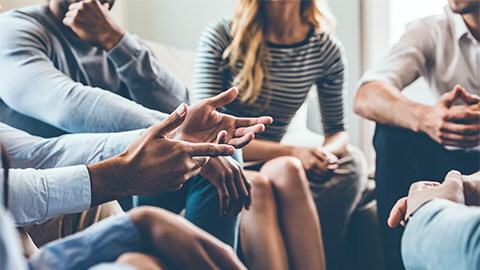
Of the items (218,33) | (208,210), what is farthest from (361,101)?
(208,210)

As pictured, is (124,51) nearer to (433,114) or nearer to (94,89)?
(94,89)

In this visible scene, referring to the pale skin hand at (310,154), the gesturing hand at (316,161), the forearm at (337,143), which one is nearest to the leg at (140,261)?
the pale skin hand at (310,154)

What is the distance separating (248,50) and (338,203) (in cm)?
36

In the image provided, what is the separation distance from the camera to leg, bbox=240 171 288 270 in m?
0.74

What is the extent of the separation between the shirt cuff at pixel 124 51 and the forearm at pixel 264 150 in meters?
0.24

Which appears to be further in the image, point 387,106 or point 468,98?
point 387,106

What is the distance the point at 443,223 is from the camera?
1.44 feet

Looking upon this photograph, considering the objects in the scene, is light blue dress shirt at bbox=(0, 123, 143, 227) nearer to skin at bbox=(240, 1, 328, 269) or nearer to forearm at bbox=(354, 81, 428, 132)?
skin at bbox=(240, 1, 328, 269)

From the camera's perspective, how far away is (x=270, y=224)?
0.79 meters

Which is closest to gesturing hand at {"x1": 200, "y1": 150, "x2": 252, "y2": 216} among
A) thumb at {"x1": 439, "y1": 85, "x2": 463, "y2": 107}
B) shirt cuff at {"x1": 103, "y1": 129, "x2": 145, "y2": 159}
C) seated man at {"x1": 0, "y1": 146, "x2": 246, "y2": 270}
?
shirt cuff at {"x1": 103, "y1": 129, "x2": 145, "y2": 159}

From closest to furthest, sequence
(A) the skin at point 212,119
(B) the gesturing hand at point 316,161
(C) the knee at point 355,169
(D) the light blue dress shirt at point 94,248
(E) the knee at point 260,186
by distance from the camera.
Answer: (D) the light blue dress shirt at point 94,248 < (A) the skin at point 212,119 < (E) the knee at point 260,186 < (B) the gesturing hand at point 316,161 < (C) the knee at point 355,169

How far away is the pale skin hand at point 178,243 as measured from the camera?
384mm

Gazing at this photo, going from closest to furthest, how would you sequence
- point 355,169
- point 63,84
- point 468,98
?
point 63,84 → point 468,98 → point 355,169

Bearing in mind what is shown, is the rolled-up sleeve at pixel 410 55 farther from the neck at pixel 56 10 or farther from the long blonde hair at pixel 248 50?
the neck at pixel 56 10
